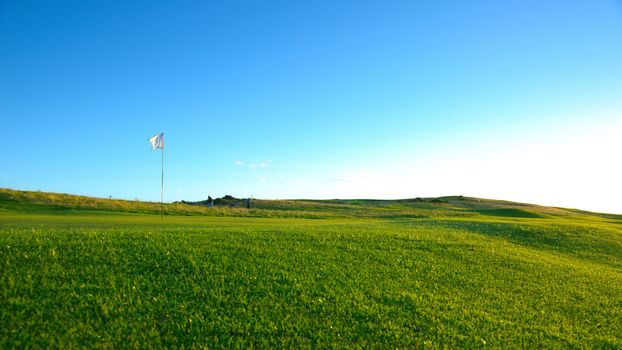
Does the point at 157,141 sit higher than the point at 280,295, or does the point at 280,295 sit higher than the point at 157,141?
the point at 157,141

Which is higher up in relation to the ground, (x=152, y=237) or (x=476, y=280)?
(x=152, y=237)

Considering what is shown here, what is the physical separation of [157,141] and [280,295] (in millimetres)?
24525

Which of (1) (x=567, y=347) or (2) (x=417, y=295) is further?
(2) (x=417, y=295)

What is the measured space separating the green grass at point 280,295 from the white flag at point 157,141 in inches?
668

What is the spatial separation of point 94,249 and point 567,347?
1277 centimetres

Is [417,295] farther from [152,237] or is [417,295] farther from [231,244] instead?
[152,237]

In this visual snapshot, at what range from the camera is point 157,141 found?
30672mm

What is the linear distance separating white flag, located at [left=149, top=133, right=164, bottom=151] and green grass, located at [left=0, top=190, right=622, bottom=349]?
55.7 ft

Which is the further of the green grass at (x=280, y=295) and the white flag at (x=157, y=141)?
the white flag at (x=157, y=141)

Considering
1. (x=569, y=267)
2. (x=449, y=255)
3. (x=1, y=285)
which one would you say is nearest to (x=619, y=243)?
(x=569, y=267)

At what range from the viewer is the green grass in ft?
26.2

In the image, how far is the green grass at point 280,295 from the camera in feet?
26.2

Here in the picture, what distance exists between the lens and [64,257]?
10562 mm

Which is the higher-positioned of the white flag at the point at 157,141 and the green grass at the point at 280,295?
the white flag at the point at 157,141
